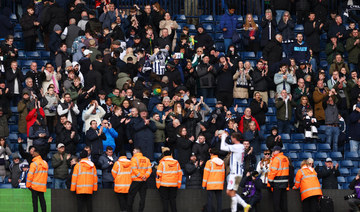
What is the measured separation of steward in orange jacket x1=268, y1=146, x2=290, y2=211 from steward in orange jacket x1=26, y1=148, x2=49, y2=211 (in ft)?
20.1

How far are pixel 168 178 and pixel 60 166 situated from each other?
10.8 ft

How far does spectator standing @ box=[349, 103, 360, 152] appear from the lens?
1248 inches

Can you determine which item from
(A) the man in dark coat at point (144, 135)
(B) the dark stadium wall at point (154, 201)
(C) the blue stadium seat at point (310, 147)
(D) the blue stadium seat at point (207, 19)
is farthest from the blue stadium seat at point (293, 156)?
(D) the blue stadium seat at point (207, 19)

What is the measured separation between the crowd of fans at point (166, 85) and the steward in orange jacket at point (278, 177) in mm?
858

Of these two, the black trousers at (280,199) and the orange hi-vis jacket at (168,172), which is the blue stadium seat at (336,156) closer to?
the black trousers at (280,199)

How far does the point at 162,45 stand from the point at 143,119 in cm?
431

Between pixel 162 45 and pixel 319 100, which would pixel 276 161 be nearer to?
pixel 319 100

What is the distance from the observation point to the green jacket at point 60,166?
2833 centimetres

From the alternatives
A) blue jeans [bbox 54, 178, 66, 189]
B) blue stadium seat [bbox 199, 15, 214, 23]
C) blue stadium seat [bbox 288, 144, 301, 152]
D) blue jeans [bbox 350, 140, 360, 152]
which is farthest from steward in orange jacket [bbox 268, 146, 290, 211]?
blue stadium seat [bbox 199, 15, 214, 23]

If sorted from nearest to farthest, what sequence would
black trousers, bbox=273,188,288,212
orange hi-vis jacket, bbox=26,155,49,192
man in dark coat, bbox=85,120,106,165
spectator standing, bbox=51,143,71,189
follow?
orange hi-vis jacket, bbox=26,155,49,192
black trousers, bbox=273,188,288,212
spectator standing, bbox=51,143,71,189
man in dark coat, bbox=85,120,106,165

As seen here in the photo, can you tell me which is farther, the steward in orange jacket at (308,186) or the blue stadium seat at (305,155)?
the blue stadium seat at (305,155)

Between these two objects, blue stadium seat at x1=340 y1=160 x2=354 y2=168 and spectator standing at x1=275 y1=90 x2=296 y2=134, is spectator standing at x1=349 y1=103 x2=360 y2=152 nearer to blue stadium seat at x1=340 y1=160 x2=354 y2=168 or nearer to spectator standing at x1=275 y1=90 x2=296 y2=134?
blue stadium seat at x1=340 y1=160 x2=354 y2=168

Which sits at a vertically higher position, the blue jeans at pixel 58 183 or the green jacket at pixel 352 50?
the green jacket at pixel 352 50

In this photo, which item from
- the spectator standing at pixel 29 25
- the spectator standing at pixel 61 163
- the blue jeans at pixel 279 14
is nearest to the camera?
the spectator standing at pixel 61 163
